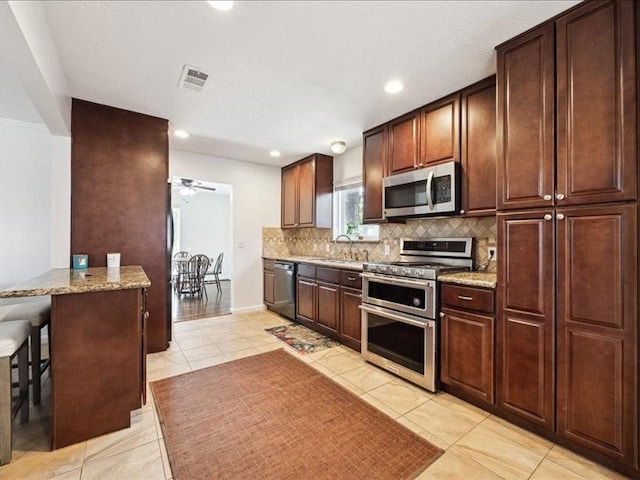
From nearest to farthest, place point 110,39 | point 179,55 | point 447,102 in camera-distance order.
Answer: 1. point 110,39
2. point 179,55
3. point 447,102

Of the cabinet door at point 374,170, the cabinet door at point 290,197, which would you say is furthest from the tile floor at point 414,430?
the cabinet door at point 290,197

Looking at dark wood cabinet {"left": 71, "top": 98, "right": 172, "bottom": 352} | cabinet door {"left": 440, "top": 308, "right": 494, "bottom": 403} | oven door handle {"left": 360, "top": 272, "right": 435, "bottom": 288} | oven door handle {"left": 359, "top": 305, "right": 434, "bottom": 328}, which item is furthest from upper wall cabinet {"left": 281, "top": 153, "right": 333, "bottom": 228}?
cabinet door {"left": 440, "top": 308, "right": 494, "bottom": 403}

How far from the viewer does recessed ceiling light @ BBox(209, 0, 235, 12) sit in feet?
5.15

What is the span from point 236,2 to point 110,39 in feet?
3.11

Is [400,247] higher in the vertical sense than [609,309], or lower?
higher

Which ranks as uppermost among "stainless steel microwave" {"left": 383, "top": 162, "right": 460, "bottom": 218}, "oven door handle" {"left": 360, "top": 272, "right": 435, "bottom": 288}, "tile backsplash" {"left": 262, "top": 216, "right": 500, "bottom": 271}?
"stainless steel microwave" {"left": 383, "top": 162, "right": 460, "bottom": 218}

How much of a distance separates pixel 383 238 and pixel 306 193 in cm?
152

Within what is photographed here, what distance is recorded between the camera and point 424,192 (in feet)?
8.96

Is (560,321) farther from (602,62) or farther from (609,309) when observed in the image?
(602,62)

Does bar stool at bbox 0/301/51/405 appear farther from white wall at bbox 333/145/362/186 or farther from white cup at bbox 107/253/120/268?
white wall at bbox 333/145/362/186

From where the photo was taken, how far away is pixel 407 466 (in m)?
1.57

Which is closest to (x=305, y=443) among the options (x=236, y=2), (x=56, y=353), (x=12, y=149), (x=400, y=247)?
(x=56, y=353)

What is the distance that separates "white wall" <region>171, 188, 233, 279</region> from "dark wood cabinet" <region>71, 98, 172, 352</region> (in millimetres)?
5094

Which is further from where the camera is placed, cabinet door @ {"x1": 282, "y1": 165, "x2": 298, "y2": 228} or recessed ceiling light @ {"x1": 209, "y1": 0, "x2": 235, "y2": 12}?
cabinet door @ {"x1": 282, "y1": 165, "x2": 298, "y2": 228}
